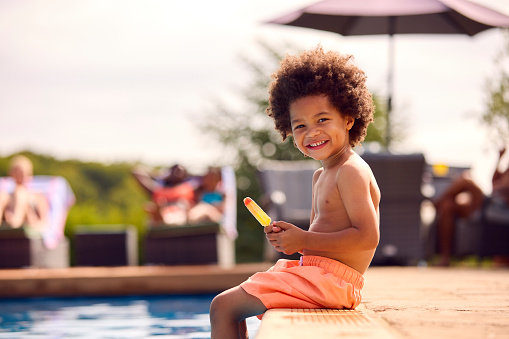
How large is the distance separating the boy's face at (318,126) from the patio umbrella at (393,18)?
3819mm

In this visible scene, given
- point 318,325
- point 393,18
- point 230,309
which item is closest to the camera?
point 318,325

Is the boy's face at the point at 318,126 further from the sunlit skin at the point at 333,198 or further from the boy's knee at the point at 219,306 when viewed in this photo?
the boy's knee at the point at 219,306

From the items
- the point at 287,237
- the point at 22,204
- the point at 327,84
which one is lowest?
the point at 22,204

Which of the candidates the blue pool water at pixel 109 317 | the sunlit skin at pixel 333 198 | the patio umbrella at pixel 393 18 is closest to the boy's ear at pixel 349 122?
the sunlit skin at pixel 333 198

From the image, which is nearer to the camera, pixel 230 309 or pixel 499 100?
pixel 230 309

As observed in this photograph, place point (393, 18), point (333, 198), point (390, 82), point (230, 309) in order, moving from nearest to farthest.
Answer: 1. point (230, 309)
2. point (333, 198)
3. point (390, 82)
4. point (393, 18)

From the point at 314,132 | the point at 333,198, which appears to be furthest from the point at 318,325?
the point at 314,132

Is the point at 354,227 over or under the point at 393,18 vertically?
under

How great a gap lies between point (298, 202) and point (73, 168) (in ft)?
27.7

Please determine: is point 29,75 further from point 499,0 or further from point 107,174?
point 499,0

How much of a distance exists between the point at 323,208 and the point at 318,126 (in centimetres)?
27

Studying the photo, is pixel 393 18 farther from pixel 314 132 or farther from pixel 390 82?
pixel 314 132

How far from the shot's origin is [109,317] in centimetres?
452

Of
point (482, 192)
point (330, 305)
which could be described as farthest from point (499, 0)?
point (330, 305)
